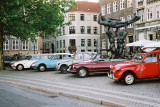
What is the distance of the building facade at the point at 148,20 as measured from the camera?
3014 cm

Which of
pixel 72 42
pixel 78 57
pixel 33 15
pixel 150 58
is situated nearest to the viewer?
pixel 150 58

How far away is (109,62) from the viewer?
49.6ft

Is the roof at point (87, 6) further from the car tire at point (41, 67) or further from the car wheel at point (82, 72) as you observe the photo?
the car wheel at point (82, 72)

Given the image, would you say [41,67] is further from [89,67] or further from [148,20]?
[148,20]

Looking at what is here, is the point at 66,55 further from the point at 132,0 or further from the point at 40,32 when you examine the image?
the point at 132,0

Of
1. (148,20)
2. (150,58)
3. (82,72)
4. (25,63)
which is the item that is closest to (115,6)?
(148,20)

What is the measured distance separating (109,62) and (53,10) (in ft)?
29.3

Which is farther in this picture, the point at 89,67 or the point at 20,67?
the point at 20,67

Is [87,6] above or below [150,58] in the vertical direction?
above

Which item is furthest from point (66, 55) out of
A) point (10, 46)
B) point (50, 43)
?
point (50, 43)

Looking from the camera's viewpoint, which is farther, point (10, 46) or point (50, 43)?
point (50, 43)

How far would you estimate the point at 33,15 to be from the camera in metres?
20.9

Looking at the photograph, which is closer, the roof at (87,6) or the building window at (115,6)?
the building window at (115,6)

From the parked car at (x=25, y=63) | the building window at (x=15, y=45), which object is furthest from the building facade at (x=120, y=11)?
the building window at (x=15, y=45)
